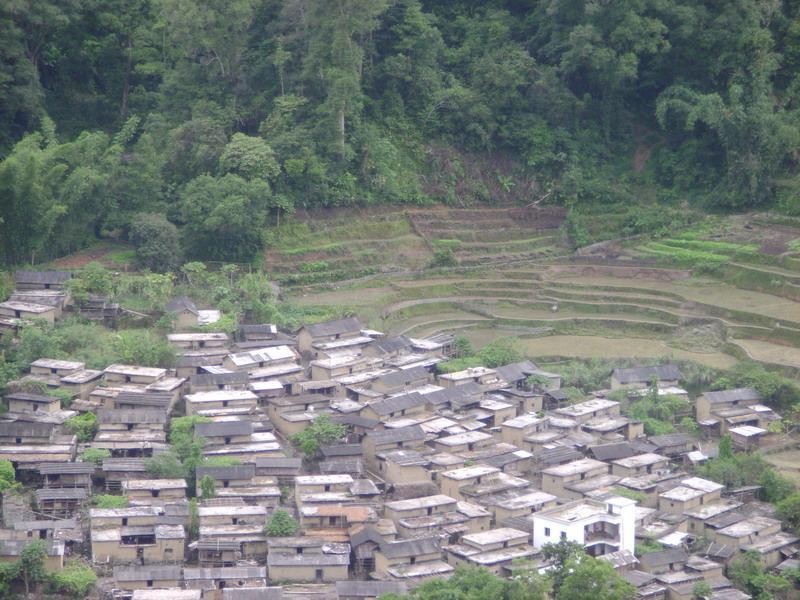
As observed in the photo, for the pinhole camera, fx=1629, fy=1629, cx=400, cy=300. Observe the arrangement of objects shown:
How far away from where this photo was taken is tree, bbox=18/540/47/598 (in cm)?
2281

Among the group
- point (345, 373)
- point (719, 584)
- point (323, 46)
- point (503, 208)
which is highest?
point (323, 46)

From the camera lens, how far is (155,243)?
32344 millimetres

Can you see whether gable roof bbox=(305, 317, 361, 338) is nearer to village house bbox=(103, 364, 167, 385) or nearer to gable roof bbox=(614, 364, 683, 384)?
village house bbox=(103, 364, 167, 385)

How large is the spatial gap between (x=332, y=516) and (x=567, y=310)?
1009 centimetres

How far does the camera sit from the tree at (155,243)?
32.3 m

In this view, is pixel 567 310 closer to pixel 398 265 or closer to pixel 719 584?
pixel 398 265

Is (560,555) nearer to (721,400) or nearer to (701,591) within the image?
(701,591)

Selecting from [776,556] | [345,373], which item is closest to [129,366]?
[345,373]

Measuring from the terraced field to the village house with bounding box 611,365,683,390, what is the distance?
98 centimetres

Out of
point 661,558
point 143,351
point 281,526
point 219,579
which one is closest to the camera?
point 219,579

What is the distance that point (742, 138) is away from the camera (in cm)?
3612

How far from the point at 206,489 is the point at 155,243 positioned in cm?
846

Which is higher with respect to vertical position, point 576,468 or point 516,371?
point 516,371

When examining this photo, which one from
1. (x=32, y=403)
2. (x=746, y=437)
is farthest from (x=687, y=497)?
(x=32, y=403)
